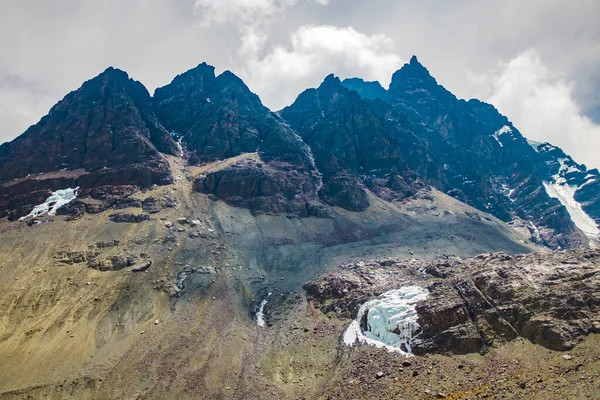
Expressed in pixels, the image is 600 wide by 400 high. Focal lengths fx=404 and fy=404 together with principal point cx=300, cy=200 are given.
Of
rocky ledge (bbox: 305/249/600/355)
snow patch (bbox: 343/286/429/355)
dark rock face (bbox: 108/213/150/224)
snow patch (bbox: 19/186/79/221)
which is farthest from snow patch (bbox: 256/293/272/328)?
snow patch (bbox: 19/186/79/221)

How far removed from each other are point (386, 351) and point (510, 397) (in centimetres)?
2764

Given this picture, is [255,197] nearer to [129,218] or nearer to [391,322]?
[129,218]

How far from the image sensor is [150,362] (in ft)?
280

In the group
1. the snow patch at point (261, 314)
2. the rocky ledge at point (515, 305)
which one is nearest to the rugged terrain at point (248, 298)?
the rocky ledge at point (515, 305)

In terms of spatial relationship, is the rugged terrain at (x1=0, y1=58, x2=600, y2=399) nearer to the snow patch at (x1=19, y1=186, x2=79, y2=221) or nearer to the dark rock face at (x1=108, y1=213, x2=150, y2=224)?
the dark rock face at (x1=108, y1=213, x2=150, y2=224)

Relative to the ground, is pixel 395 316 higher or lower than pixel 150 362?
higher

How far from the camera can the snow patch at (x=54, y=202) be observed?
157750 mm

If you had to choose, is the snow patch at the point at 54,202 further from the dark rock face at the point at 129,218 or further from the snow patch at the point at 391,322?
the snow patch at the point at 391,322

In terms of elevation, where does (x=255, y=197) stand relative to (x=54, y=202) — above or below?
above

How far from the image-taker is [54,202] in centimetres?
16550

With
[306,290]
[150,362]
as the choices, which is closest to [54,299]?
[150,362]

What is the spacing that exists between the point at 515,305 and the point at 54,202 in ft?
553

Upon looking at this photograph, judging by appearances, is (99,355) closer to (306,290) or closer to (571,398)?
(306,290)

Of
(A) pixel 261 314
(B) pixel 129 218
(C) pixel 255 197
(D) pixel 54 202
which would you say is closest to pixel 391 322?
(A) pixel 261 314
